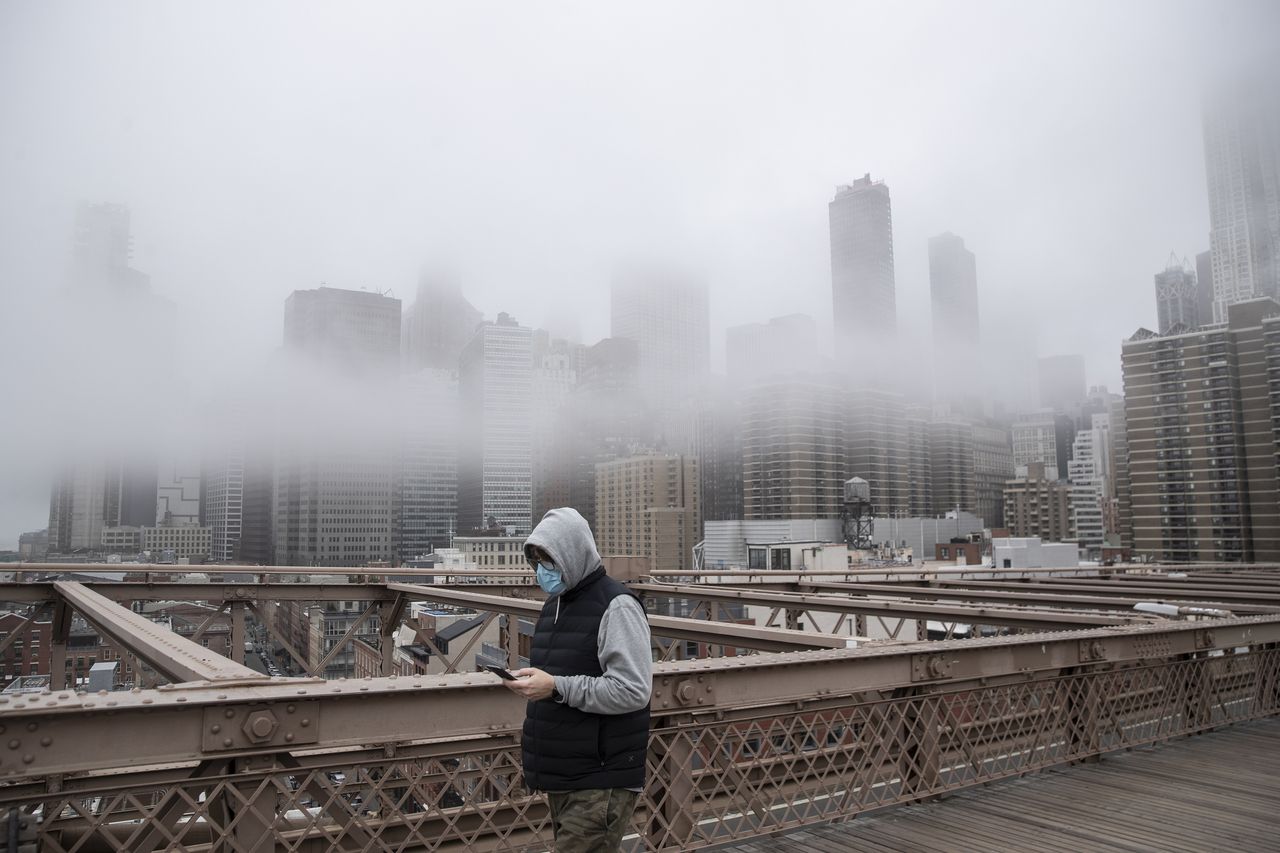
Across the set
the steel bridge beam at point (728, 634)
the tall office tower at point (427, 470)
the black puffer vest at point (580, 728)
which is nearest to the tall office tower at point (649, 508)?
the tall office tower at point (427, 470)

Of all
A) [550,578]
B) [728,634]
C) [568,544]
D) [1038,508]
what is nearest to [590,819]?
[550,578]

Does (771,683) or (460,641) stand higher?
(771,683)

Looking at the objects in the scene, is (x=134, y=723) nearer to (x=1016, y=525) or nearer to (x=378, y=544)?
(x=378, y=544)

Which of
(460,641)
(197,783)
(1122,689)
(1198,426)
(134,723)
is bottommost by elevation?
(460,641)

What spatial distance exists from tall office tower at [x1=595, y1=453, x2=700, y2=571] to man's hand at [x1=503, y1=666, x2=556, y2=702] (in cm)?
12858

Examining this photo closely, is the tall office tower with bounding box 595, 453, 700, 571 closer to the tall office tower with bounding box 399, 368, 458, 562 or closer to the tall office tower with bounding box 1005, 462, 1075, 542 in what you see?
the tall office tower with bounding box 399, 368, 458, 562

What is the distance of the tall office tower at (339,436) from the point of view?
379ft

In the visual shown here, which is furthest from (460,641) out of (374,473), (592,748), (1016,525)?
(1016,525)

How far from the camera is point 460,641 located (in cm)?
4672

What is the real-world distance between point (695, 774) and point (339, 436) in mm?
131398

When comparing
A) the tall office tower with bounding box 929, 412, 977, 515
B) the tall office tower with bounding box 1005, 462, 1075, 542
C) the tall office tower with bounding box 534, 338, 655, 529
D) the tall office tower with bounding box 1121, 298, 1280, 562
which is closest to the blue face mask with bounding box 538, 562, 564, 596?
the tall office tower with bounding box 1121, 298, 1280, 562

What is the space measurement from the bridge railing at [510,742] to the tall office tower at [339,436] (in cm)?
11238

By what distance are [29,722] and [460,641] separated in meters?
45.8

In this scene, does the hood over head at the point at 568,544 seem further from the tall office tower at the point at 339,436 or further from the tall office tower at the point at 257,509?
the tall office tower at the point at 257,509
